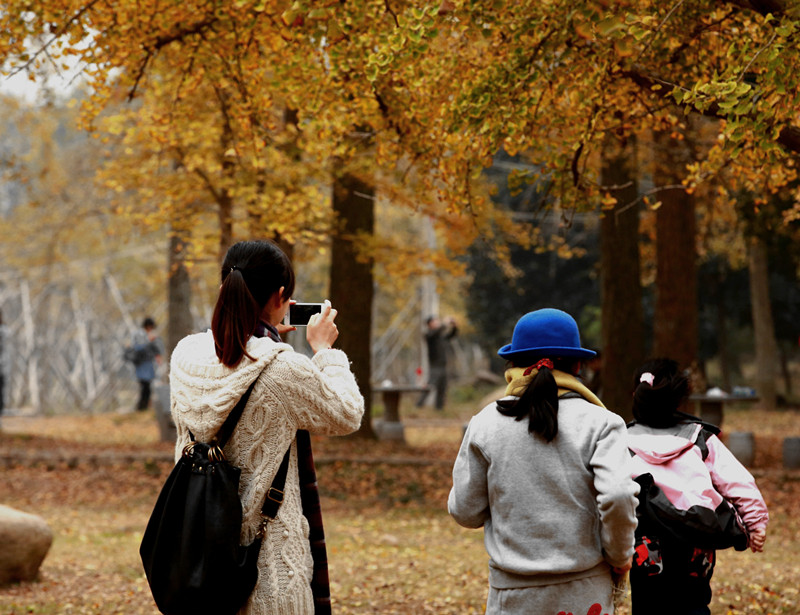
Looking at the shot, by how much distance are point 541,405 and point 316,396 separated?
0.72m

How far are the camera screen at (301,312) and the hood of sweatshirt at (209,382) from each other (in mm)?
276

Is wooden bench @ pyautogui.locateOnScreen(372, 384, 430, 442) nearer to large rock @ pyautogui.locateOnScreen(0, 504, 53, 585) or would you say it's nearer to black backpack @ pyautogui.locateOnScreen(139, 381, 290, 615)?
large rock @ pyautogui.locateOnScreen(0, 504, 53, 585)

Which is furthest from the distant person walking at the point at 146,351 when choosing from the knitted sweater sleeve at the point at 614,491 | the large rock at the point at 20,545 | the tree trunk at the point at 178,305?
the knitted sweater sleeve at the point at 614,491

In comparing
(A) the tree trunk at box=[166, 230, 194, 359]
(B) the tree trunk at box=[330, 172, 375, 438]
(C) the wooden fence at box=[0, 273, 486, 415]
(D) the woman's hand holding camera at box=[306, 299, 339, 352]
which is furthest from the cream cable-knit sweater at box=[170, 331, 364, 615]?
(C) the wooden fence at box=[0, 273, 486, 415]

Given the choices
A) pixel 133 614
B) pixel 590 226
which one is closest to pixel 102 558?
pixel 133 614

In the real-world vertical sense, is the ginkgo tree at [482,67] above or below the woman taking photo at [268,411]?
above

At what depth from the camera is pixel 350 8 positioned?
556cm

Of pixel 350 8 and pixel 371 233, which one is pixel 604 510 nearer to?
pixel 350 8

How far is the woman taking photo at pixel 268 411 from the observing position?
292 centimetres

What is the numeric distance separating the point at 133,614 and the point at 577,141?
13.9 ft

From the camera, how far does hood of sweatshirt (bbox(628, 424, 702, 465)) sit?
148 inches

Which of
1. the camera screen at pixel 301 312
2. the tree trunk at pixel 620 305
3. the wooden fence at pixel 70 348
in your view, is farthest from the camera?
the wooden fence at pixel 70 348

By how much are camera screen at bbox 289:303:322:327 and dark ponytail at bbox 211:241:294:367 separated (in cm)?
16

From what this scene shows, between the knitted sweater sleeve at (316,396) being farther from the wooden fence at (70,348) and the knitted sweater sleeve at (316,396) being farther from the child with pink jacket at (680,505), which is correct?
the wooden fence at (70,348)
